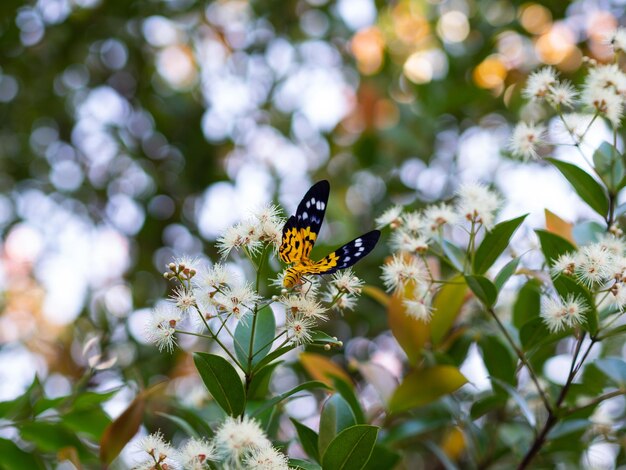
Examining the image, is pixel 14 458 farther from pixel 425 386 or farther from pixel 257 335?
pixel 425 386

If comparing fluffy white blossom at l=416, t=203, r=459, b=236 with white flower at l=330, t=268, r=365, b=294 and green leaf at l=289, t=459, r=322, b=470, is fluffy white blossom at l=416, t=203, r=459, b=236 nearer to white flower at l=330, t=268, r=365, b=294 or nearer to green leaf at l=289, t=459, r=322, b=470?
white flower at l=330, t=268, r=365, b=294

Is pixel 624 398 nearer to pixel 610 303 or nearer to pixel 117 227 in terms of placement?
pixel 610 303

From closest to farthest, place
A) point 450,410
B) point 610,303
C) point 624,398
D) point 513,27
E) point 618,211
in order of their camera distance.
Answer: point 610,303 < point 618,211 < point 450,410 < point 624,398 < point 513,27

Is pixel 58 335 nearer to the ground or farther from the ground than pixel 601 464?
farther from the ground

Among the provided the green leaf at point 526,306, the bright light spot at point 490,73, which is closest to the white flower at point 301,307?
the green leaf at point 526,306

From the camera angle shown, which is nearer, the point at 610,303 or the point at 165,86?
the point at 610,303

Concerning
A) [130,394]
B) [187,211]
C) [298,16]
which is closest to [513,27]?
[298,16]

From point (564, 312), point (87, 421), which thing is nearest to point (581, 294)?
point (564, 312)
